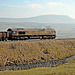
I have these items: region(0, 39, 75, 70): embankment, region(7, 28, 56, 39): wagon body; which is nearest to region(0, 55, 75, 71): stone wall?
region(0, 39, 75, 70): embankment

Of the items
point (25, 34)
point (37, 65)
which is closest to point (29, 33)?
point (25, 34)

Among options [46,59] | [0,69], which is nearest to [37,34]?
[46,59]

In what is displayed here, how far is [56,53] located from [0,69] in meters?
21.2

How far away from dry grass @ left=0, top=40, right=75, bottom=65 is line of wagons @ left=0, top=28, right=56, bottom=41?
682 cm

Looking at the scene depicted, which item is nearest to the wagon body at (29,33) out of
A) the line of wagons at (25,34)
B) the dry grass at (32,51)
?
the line of wagons at (25,34)

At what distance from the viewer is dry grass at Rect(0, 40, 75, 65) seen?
4362 cm

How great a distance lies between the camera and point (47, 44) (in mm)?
55438

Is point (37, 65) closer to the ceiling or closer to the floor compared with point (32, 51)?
closer to the floor

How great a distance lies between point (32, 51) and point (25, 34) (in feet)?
39.8

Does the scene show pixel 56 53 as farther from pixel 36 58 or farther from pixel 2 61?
pixel 2 61

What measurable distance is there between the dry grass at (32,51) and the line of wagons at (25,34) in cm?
682

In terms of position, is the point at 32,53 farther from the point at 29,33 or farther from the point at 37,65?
the point at 29,33

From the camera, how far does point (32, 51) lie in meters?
49.1

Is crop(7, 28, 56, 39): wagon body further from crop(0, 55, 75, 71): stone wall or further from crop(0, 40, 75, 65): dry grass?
crop(0, 55, 75, 71): stone wall
